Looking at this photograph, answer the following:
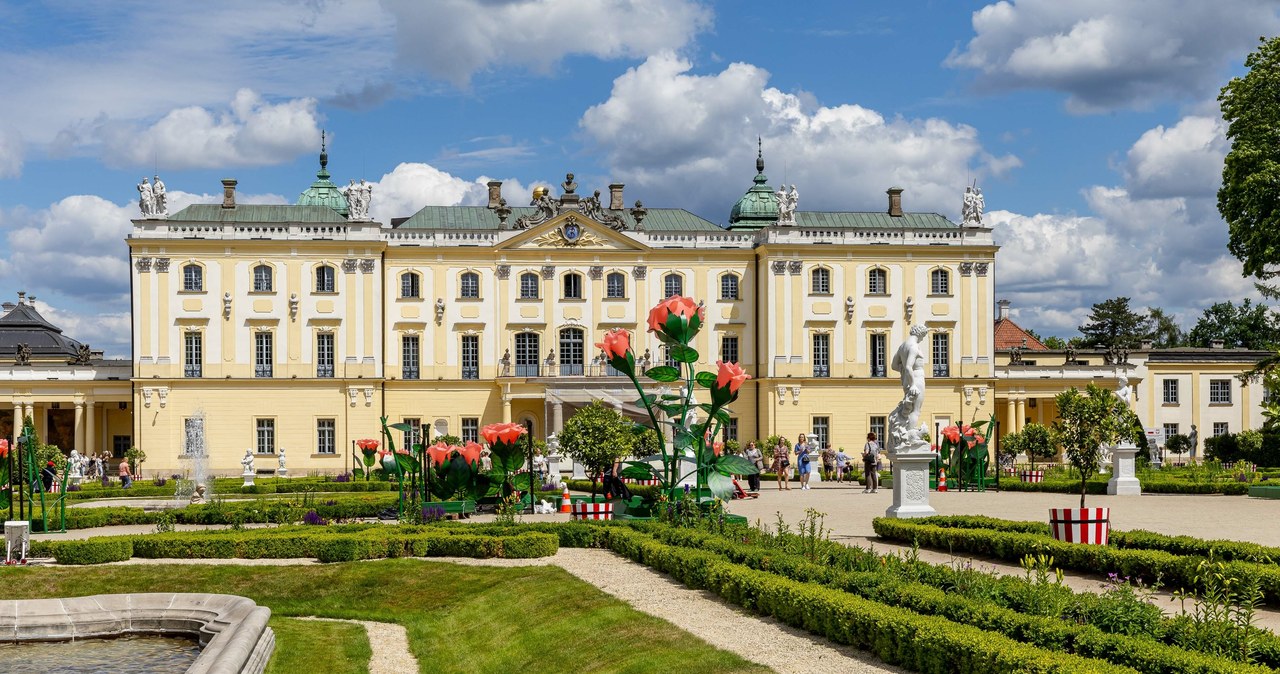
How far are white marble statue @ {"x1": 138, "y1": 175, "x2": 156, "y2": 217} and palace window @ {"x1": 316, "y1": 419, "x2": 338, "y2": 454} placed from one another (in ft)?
32.6

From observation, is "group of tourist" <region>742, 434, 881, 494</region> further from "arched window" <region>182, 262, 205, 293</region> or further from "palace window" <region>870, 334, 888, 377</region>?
"arched window" <region>182, 262, 205, 293</region>

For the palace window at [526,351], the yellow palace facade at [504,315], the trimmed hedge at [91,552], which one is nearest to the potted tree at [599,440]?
the trimmed hedge at [91,552]

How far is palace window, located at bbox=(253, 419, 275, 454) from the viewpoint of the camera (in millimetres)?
51031

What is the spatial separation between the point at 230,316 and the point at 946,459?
91.1ft

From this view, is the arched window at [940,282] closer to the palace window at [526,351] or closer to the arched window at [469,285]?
the palace window at [526,351]

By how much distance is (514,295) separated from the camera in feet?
174

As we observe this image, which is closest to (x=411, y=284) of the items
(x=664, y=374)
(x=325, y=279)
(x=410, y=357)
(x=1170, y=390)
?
(x=410, y=357)

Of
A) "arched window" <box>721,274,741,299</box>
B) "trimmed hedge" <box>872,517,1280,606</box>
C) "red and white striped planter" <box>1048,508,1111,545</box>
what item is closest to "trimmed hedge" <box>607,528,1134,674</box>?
"trimmed hedge" <box>872,517,1280,606</box>

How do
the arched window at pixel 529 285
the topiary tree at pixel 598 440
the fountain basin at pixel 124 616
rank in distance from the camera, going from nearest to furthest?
the fountain basin at pixel 124 616 < the topiary tree at pixel 598 440 < the arched window at pixel 529 285

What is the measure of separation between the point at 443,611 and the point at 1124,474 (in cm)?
1982

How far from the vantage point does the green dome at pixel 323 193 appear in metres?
61.4

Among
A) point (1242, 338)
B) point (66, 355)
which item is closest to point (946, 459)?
point (66, 355)

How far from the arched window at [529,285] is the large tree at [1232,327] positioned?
4408cm

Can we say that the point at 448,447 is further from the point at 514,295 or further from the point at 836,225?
the point at 836,225
